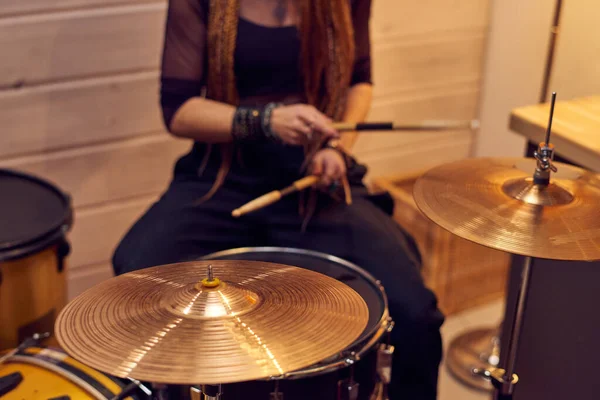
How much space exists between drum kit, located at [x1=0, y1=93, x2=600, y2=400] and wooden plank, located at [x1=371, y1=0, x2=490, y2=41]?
0.99 meters

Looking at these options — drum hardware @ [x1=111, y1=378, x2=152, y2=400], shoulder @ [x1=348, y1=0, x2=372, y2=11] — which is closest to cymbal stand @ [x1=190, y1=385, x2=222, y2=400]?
drum hardware @ [x1=111, y1=378, x2=152, y2=400]

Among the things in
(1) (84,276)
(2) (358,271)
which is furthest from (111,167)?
(2) (358,271)

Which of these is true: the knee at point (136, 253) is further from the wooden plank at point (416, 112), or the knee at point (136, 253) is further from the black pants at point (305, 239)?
the wooden plank at point (416, 112)

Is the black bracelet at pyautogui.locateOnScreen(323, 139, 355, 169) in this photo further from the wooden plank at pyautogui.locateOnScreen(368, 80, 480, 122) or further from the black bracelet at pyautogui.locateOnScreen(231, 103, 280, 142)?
the wooden plank at pyautogui.locateOnScreen(368, 80, 480, 122)

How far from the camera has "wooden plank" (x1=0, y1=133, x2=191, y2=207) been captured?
5.78ft

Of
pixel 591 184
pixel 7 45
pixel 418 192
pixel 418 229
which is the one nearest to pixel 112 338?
pixel 418 192

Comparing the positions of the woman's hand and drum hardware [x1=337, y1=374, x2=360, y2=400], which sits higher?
the woman's hand

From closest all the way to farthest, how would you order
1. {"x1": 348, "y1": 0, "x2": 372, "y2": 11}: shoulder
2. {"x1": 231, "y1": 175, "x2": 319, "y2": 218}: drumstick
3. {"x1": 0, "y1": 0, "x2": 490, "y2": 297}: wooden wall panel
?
{"x1": 231, "y1": 175, "x2": 319, "y2": 218}: drumstick → {"x1": 348, "y1": 0, "x2": 372, "y2": 11}: shoulder → {"x1": 0, "y1": 0, "x2": 490, "y2": 297}: wooden wall panel

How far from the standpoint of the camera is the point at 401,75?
2.19m

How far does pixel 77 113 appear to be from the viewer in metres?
1.75

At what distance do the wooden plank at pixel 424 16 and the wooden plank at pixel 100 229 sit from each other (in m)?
0.83

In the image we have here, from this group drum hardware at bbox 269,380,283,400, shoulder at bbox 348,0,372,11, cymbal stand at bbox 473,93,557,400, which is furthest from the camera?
shoulder at bbox 348,0,372,11

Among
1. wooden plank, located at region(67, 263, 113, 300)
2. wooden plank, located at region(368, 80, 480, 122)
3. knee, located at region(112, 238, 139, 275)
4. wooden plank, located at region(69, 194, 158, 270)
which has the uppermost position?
wooden plank, located at region(368, 80, 480, 122)

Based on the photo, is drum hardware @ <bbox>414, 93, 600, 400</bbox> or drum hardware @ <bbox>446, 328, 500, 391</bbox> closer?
drum hardware @ <bbox>414, 93, 600, 400</bbox>
